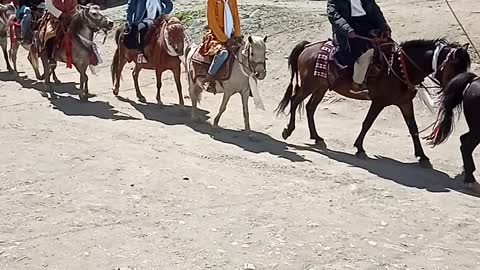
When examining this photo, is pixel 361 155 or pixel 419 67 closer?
pixel 419 67

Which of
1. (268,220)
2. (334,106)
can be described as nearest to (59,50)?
(334,106)

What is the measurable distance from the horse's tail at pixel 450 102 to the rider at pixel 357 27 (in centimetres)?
123

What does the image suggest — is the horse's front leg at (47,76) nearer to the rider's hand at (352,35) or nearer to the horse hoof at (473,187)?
the rider's hand at (352,35)

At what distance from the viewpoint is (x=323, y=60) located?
9258 millimetres

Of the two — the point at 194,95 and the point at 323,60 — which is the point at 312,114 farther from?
the point at 194,95

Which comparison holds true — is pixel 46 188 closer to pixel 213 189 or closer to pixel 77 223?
pixel 77 223

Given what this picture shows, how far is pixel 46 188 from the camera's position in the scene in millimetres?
7117

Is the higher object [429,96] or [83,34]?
[83,34]

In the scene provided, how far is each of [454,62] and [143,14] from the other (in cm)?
522

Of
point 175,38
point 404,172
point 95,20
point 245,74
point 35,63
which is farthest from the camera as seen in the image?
point 35,63

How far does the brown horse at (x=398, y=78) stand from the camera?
8016 mm

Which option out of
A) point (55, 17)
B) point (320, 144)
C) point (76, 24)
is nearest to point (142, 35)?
point (76, 24)

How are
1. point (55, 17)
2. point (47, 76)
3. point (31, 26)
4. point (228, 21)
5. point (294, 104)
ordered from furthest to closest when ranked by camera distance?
point (31, 26) < point (47, 76) < point (55, 17) < point (294, 104) < point (228, 21)

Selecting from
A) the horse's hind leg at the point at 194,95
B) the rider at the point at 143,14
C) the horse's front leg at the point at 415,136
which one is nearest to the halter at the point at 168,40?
the rider at the point at 143,14
